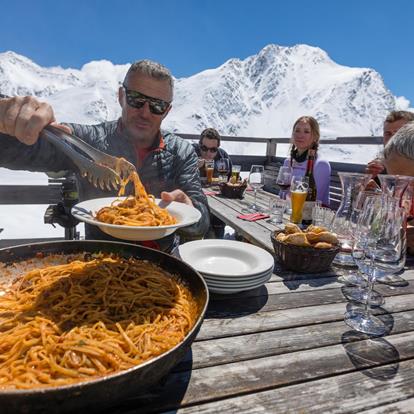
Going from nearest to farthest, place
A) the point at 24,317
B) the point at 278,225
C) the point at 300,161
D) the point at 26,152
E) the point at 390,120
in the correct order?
the point at 24,317, the point at 26,152, the point at 278,225, the point at 390,120, the point at 300,161

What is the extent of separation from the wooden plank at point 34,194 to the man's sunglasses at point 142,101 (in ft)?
7.74

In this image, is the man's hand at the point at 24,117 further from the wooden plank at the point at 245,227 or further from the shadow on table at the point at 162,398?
the wooden plank at the point at 245,227

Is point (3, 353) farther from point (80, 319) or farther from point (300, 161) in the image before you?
point (300, 161)

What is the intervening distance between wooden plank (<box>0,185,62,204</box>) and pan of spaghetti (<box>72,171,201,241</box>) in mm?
3617

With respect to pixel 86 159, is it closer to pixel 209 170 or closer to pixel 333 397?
pixel 333 397

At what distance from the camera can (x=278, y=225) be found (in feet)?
10.0

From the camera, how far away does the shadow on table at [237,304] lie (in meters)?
1.32

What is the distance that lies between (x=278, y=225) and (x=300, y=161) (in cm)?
274

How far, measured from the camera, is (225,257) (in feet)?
5.57

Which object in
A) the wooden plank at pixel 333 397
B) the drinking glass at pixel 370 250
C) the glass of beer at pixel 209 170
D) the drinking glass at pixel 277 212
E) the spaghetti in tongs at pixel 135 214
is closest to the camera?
the wooden plank at pixel 333 397

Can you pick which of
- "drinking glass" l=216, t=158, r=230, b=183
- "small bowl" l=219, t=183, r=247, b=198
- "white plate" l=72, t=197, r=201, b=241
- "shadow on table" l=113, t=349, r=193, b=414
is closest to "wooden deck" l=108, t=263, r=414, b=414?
"shadow on table" l=113, t=349, r=193, b=414

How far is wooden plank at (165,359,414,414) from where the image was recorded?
84cm

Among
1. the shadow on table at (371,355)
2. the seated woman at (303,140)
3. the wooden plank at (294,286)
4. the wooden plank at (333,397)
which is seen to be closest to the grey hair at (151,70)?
the wooden plank at (294,286)

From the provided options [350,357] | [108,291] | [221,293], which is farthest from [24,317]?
[350,357]
